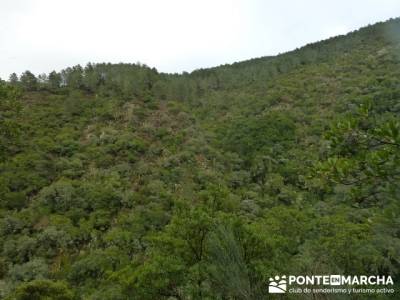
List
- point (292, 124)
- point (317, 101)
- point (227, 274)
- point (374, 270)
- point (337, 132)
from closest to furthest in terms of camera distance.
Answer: point (337, 132)
point (227, 274)
point (374, 270)
point (292, 124)
point (317, 101)

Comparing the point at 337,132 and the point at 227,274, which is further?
the point at 227,274

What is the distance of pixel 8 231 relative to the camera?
2714 centimetres

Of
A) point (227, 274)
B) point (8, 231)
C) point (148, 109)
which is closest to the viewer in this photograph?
point (227, 274)

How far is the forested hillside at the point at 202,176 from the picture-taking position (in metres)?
8.16

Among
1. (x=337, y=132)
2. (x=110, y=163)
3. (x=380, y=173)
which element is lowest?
(x=380, y=173)

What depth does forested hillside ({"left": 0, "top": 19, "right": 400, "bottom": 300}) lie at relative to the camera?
8.16 metres

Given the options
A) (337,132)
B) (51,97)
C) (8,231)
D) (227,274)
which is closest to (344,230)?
(227,274)

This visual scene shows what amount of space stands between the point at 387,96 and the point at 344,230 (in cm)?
2797

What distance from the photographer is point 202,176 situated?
114ft

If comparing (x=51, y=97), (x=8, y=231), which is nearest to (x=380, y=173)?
(x=8, y=231)

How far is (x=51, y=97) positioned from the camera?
54406mm

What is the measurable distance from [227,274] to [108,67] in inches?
2539

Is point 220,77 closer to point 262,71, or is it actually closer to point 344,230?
point 262,71

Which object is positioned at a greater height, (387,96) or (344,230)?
(387,96)
